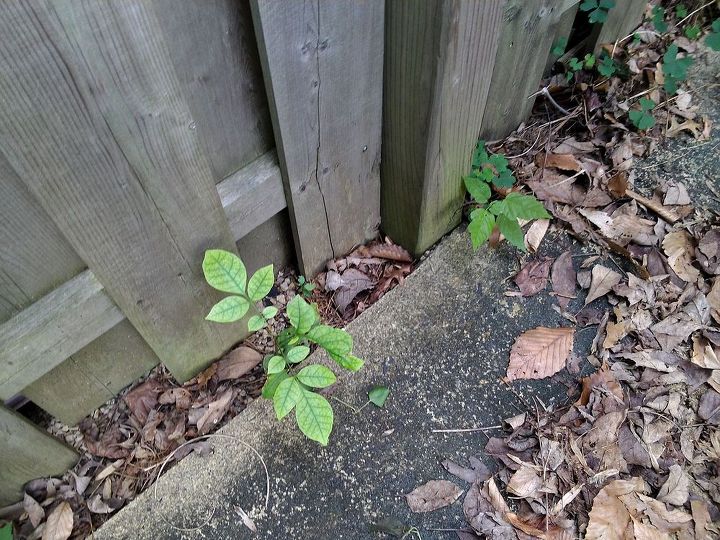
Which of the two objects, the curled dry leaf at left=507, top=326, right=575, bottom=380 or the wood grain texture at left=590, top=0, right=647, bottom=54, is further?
the wood grain texture at left=590, top=0, right=647, bottom=54

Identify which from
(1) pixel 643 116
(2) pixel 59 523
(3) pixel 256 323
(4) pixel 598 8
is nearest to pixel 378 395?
(3) pixel 256 323

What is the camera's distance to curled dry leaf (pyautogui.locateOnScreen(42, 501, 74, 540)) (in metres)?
1.73

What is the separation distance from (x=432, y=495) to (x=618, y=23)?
2234 mm

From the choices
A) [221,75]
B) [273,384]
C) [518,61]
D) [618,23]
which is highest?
[221,75]

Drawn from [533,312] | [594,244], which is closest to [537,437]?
[533,312]

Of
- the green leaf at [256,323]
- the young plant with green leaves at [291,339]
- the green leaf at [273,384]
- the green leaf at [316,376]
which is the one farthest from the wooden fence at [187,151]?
the green leaf at [316,376]

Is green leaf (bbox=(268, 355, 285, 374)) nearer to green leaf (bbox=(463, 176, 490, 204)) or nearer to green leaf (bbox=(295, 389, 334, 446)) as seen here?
green leaf (bbox=(295, 389, 334, 446))

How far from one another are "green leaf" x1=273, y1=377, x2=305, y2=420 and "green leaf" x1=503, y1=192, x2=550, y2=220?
0.97 meters

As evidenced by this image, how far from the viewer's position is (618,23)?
8.21 ft

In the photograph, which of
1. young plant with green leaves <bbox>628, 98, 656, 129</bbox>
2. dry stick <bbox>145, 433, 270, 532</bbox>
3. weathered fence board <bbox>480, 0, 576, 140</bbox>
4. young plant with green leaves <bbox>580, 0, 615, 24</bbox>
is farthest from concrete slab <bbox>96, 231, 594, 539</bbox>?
young plant with green leaves <bbox>580, 0, 615, 24</bbox>

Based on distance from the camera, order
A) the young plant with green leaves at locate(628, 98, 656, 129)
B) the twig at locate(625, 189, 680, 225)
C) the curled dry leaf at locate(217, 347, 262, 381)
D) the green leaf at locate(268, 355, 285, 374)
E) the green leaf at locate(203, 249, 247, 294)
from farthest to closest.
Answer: the young plant with green leaves at locate(628, 98, 656, 129)
the twig at locate(625, 189, 680, 225)
the curled dry leaf at locate(217, 347, 262, 381)
the green leaf at locate(268, 355, 285, 374)
the green leaf at locate(203, 249, 247, 294)

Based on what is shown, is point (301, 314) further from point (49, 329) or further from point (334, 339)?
point (49, 329)

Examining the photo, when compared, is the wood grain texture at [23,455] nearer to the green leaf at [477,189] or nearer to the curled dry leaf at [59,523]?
the curled dry leaf at [59,523]

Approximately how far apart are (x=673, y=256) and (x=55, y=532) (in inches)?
95.1
